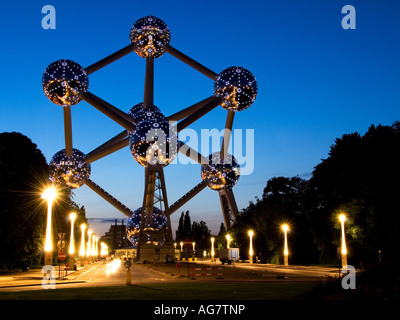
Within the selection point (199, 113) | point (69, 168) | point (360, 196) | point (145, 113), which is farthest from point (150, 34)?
point (360, 196)

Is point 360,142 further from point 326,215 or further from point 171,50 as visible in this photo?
point 171,50

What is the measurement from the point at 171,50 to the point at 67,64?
625 inches

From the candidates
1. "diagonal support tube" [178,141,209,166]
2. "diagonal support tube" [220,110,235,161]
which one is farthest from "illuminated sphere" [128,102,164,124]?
"diagonal support tube" [220,110,235,161]

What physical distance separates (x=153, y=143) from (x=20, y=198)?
14.6 meters

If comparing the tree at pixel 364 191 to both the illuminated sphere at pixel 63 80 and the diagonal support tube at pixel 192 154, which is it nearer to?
the diagonal support tube at pixel 192 154

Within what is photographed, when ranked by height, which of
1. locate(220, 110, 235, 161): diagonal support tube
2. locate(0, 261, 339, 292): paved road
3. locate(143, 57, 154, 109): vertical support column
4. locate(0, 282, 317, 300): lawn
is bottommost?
locate(0, 261, 339, 292): paved road

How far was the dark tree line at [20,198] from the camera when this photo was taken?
3759 cm

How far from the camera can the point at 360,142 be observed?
49.0 metres

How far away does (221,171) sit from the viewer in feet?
223

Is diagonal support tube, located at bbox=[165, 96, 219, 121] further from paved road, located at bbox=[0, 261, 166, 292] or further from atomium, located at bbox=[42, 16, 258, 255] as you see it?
paved road, located at bbox=[0, 261, 166, 292]

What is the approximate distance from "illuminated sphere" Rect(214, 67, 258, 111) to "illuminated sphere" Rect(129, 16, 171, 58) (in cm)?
803

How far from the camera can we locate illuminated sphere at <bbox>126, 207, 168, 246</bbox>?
237 feet

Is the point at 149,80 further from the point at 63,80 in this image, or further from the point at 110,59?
the point at 63,80
